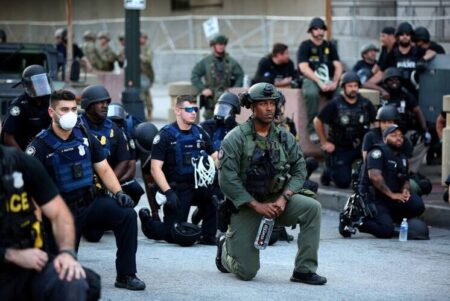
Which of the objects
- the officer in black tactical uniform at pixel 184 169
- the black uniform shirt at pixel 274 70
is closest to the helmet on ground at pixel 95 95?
the officer in black tactical uniform at pixel 184 169

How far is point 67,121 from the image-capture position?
8242mm

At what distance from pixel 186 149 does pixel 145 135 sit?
117 cm

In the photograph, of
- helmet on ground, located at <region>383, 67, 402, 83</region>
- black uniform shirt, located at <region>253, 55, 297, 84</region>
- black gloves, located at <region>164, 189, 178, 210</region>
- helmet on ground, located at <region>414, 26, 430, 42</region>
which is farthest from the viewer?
black uniform shirt, located at <region>253, 55, 297, 84</region>

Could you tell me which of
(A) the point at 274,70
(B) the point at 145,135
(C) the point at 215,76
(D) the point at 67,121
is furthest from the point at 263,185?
(C) the point at 215,76

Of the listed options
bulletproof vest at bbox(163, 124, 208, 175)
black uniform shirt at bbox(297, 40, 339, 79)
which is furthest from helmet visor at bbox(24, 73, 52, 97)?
black uniform shirt at bbox(297, 40, 339, 79)

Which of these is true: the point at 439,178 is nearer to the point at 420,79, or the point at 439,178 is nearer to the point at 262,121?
the point at 420,79

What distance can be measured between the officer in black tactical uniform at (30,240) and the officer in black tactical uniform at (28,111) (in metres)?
4.12

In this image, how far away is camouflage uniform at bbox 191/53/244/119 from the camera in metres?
16.1

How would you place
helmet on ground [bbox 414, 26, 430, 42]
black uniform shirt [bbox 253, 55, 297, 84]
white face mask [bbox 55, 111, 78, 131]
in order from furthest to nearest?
1. black uniform shirt [bbox 253, 55, 297, 84]
2. helmet on ground [bbox 414, 26, 430, 42]
3. white face mask [bbox 55, 111, 78, 131]

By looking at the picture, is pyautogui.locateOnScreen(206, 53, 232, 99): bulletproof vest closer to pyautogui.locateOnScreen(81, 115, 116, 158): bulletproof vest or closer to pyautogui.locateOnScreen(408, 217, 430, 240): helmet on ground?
pyautogui.locateOnScreen(408, 217, 430, 240): helmet on ground

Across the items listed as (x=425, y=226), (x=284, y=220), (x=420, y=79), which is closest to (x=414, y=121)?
(x=420, y=79)

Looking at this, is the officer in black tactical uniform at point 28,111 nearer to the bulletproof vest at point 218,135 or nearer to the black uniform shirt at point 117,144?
the black uniform shirt at point 117,144

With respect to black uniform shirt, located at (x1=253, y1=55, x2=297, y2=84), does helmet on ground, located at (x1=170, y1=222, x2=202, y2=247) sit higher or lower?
lower

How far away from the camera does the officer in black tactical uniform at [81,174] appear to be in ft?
27.2
